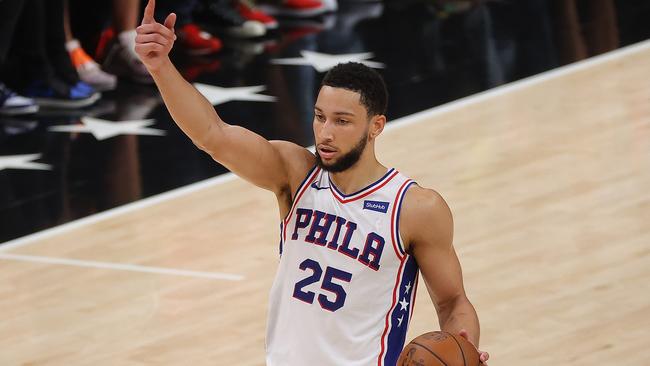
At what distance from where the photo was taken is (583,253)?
7.55m

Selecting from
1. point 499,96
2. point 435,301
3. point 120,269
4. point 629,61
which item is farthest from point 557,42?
point 435,301

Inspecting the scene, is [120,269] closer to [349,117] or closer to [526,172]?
[526,172]

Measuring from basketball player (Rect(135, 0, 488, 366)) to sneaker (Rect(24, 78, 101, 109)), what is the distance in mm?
6004

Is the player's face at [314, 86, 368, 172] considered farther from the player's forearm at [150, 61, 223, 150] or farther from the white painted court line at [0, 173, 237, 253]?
the white painted court line at [0, 173, 237, 253]

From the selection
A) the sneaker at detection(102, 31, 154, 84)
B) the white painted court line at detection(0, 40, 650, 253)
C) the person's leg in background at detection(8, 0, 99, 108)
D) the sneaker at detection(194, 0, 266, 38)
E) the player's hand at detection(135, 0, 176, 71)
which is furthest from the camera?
the sneaker at detection(194, 0, 266, 38)

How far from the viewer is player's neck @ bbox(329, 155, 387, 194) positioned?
462cm

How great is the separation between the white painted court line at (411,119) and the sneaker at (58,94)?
182cm

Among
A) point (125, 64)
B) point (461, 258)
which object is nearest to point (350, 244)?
point (461, 258)

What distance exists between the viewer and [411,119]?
396 inches

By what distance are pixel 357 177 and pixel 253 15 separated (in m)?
8.41

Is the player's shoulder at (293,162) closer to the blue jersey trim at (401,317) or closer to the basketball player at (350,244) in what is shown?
the basketball player at (350,244)

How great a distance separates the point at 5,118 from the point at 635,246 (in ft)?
15.5

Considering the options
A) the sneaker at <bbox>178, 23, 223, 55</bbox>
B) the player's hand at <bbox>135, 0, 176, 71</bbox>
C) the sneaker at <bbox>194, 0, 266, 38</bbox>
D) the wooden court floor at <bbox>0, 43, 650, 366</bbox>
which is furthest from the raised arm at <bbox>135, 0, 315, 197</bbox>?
the sneaker at <bbox>194, 0, 266, 38</bbox>

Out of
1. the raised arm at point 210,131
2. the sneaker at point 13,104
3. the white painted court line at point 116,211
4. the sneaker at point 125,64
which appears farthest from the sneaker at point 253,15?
the raised arm at point 210,131
